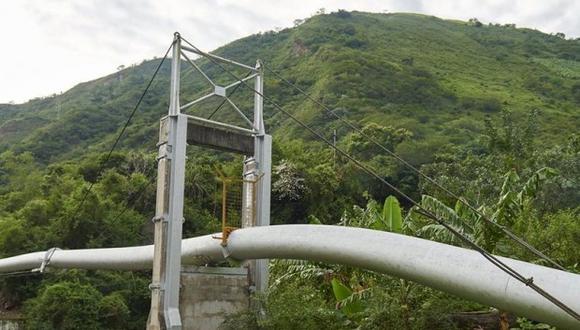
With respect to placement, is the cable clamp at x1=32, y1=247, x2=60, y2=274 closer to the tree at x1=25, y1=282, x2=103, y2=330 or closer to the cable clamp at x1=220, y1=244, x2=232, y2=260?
the tree at x1=25, y1=282, x2=103, y2=330

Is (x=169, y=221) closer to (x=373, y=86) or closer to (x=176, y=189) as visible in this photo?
(x=176, y=189)

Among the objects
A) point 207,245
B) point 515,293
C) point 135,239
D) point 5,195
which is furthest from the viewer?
point 5,195

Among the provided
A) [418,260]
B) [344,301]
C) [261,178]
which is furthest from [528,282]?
[344,301]

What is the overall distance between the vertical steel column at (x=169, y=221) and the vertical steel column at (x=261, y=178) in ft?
5.47

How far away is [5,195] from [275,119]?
2474cm

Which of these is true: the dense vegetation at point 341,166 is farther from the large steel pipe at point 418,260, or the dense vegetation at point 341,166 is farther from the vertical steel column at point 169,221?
the large steel pipe at point 418,260

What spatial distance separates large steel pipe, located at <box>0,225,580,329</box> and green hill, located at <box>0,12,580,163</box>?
31.6 m

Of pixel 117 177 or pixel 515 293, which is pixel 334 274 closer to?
pixel 515 293

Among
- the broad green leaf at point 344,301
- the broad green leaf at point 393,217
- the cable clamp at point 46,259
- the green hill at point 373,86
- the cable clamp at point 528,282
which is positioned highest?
the green hill at point 373,86

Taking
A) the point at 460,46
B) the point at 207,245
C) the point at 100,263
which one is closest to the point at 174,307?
the point at 207,245

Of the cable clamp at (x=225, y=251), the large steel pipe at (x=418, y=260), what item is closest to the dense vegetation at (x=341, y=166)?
the cable clamp at (x=225, y=251)

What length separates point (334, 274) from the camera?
1487cm

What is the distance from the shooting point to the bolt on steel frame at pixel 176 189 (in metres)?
10.2

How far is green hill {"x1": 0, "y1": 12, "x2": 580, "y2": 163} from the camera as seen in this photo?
176 feet
